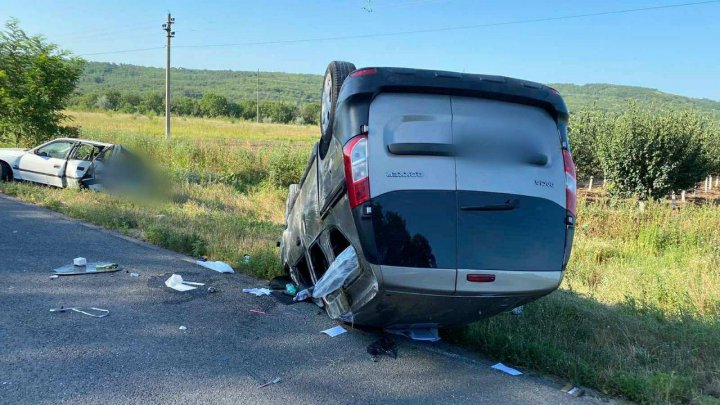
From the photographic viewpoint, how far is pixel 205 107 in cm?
9500

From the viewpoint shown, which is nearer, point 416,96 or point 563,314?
point 416,96

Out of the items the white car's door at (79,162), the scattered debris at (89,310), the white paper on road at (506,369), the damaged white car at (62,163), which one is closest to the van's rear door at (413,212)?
the white paper on road at (506,369)

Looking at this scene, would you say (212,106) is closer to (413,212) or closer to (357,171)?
(357,171)

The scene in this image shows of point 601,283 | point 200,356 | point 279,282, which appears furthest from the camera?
point 601,283

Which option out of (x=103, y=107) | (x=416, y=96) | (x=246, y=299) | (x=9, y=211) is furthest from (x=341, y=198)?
(x=103, y=107)

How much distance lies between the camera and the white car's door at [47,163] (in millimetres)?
13047

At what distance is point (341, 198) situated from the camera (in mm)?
3676

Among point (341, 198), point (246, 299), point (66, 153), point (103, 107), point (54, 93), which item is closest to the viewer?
point (341, 198)

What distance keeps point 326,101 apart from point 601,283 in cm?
523

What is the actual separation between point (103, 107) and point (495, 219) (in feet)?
292

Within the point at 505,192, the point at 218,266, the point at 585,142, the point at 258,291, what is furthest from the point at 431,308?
the point at 585,142

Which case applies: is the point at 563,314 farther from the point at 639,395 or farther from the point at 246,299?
the point at 246,299

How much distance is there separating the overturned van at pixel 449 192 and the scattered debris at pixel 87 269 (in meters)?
3.72

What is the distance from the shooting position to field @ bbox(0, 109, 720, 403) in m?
4.13
